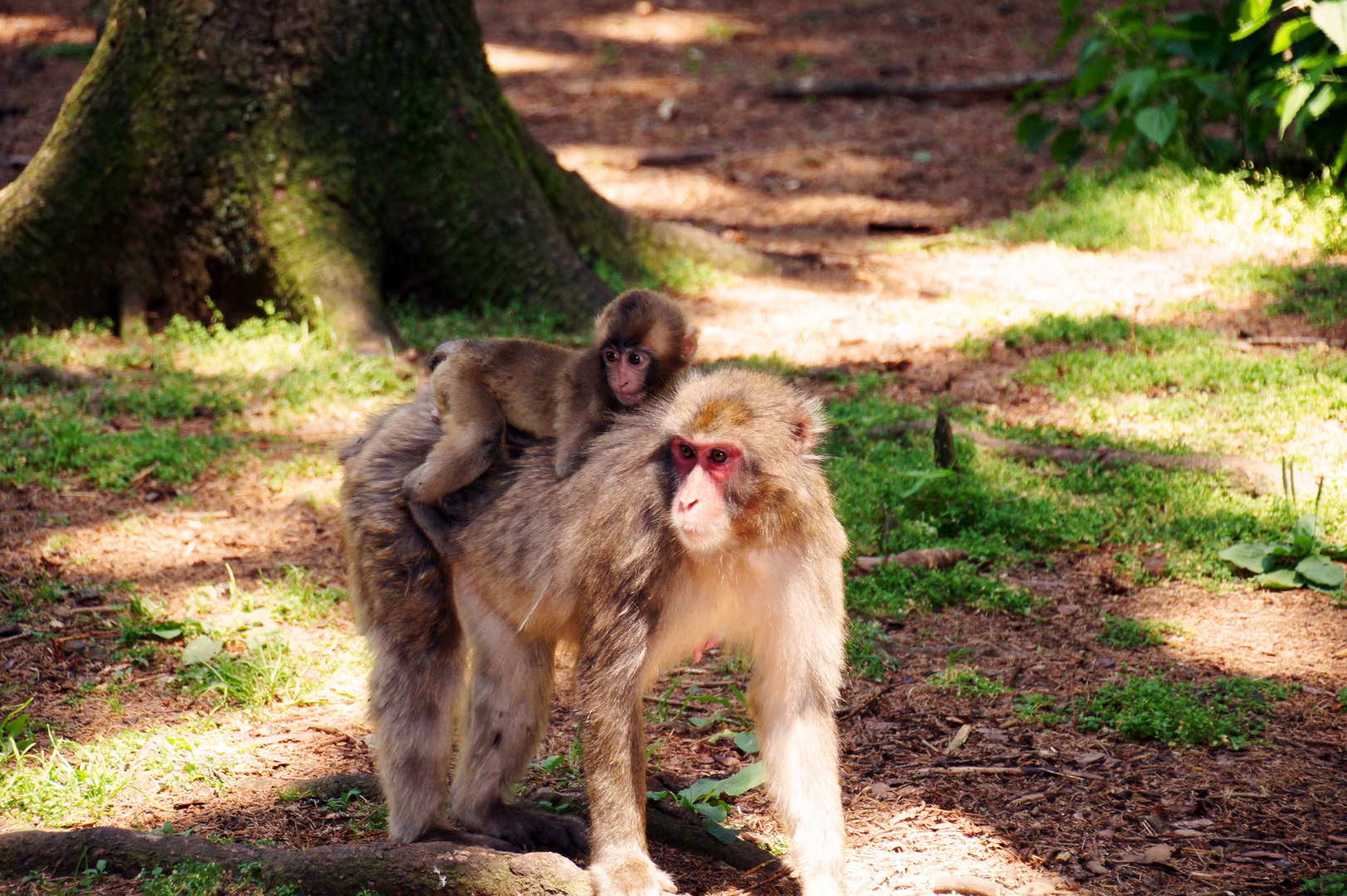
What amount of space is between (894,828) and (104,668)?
2.90 metres

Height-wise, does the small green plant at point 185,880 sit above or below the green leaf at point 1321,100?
below

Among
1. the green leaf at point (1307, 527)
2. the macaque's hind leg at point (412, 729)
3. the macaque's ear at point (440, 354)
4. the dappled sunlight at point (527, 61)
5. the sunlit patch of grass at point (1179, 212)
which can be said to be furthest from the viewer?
the dappled sunlight at point (527, 61)

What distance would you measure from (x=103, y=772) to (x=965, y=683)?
295 centimetres

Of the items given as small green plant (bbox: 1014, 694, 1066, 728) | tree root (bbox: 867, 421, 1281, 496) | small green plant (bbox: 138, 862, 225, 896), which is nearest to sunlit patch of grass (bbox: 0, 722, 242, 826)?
small green plant (bbox: 138, 862, 225, 896)

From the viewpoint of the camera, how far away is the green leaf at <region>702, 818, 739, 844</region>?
3.59 m

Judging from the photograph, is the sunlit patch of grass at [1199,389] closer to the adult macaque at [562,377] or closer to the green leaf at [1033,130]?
the adult macaque at [562,377]

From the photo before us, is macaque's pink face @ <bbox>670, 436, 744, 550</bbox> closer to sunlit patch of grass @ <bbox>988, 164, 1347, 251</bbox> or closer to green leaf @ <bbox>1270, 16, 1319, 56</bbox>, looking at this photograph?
green leaf @ <bbox>1270, 16, 1319, 56</bbox>

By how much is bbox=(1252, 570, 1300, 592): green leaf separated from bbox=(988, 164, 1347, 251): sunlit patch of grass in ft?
12.8

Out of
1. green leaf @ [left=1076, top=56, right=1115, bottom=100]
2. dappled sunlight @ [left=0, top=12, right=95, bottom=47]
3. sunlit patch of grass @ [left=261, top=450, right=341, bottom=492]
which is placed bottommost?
sunlit patch of grass @ [left=261, top=450, right=341, bottom=492]

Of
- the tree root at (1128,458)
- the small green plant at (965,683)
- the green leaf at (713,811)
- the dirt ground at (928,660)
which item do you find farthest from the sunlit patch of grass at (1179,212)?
the green leaf at (713,811)

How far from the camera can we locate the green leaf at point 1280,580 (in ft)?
15.4

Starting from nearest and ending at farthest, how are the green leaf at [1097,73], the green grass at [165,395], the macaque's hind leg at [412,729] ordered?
the macaque's hind leg at [412,729] → the green grass at [165,395] → the green leaf at [1097,73]

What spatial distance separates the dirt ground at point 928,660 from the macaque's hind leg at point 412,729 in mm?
378

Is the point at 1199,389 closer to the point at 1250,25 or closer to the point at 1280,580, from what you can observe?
the point at 1280,580
